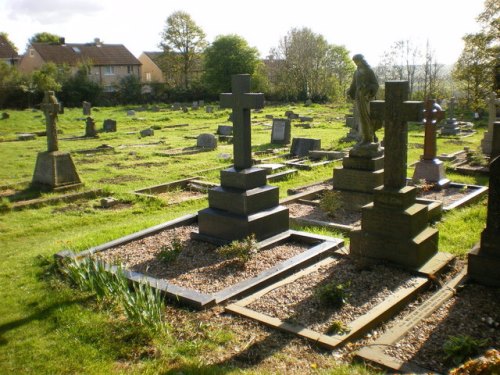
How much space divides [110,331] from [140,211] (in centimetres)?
562

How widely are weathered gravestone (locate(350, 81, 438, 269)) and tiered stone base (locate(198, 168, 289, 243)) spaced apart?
1.51 m

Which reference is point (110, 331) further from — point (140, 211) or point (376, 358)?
point (140, 211)

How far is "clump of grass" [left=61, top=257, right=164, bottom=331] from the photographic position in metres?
4.75

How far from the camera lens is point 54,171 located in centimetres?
1200

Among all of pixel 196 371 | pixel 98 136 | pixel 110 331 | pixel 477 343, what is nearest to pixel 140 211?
pixel 110 331

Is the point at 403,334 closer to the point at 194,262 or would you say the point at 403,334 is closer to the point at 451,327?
the point at 451,327

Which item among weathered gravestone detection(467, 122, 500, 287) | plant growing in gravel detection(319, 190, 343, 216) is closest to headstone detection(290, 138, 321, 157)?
plant growing in gravel detection(319, 190, 343, 216)

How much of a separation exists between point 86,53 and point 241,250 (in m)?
59.3

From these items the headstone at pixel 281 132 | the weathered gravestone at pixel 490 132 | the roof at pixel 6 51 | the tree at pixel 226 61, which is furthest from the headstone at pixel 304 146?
the roof at pixel 6 51

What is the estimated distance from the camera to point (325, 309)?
16.6 feet

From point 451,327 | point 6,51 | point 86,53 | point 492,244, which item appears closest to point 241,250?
point 451,327

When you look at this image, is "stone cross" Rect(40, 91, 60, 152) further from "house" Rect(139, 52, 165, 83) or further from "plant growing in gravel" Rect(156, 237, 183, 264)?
"house" Rect(139, 52, 165, 83)

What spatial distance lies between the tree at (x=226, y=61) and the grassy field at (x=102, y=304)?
1429 inches

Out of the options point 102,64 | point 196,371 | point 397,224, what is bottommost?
point 196,371
